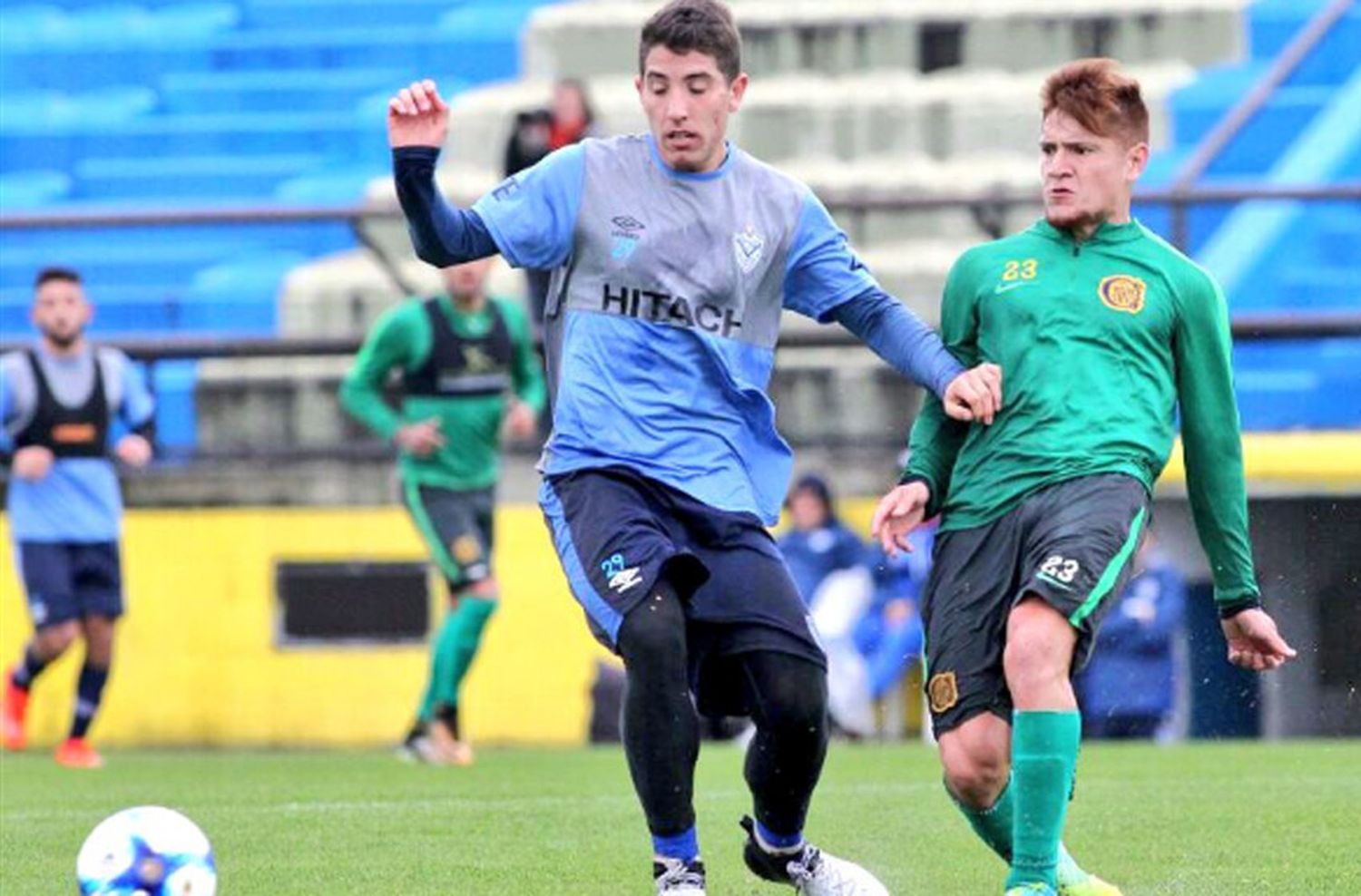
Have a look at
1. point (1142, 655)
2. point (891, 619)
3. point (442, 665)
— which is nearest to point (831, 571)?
point (891, 619)

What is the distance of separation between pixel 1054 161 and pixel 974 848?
8.83ft

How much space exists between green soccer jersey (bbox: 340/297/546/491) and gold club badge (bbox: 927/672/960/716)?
746 cm

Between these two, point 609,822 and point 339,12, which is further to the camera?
point 339,12

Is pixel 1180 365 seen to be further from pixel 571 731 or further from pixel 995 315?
pixel 571 731

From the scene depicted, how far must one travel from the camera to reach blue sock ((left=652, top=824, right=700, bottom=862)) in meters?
6.38

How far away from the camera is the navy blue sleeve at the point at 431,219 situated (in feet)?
21.1

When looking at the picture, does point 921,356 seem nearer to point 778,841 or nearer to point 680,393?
point 680,393

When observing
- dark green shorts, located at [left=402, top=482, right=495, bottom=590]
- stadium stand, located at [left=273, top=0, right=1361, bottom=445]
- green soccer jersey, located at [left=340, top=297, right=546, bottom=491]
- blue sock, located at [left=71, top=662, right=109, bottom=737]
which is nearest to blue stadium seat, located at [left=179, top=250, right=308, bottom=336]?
stadium stand, located at [left=273, top=0, right=1361, bottom=445]

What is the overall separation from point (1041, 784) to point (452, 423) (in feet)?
26.1

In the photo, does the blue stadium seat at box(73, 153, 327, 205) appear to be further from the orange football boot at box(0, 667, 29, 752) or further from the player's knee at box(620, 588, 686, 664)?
the player's knee at box(620, 588, 686, 664)

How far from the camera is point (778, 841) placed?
6750 millimetres

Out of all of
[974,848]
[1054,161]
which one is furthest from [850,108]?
[1054,161]

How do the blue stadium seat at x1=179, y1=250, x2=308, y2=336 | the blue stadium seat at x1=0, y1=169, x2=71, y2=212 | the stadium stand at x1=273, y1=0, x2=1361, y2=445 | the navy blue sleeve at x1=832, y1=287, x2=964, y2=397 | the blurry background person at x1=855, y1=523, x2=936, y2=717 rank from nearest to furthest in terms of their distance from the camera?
the navy blue sleeve at x1=832, y1=287, x2=964, y2=397
the blurry background person at x1=855, y1=523, x2=936, y2=717
the stadium stand at x1=273, y1=0, x2=1361, y2=445
the blue stadium seat at x1=179, y1=250, x2=308, y2=336
the blue stadium seat at x1=0, y1=169, x2=71, y2=212

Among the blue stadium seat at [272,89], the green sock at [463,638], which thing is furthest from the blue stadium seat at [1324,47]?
the green sock at [463,638]
